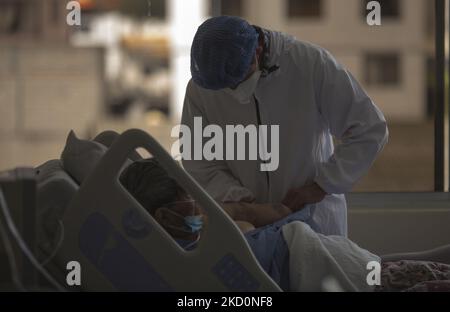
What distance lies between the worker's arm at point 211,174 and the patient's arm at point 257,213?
84 mm

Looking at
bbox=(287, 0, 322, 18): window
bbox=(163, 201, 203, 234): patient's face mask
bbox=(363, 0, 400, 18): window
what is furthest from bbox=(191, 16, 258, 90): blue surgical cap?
bbox=(363, 0, 400, 18): window

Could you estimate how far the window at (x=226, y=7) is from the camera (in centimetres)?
376

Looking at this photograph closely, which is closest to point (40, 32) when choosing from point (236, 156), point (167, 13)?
point (167, 13)

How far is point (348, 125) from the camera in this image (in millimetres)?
2475

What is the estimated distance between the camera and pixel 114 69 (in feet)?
22.9

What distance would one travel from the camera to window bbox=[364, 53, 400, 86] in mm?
6855

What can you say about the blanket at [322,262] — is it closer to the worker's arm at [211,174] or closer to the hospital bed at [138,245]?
the hospital bed at [138,245]

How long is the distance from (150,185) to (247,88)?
508 millimetres

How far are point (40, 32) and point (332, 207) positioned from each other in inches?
206

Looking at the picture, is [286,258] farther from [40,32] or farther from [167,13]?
[40,32]

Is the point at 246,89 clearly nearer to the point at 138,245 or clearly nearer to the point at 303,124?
A: the point at 303,124

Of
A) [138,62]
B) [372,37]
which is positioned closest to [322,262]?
[138,62]
